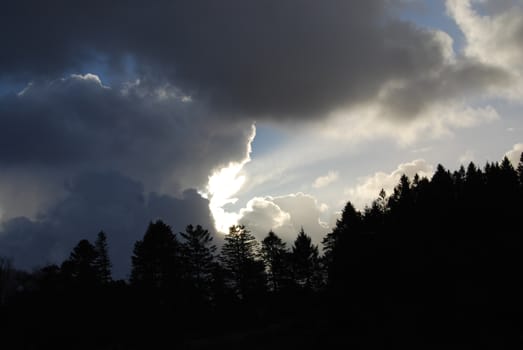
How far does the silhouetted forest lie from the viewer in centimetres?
4194

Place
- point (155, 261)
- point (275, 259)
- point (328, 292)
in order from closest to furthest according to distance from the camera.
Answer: point (328, 292) → point (155, 261) → point (275, 259)

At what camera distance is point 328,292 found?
5806cm

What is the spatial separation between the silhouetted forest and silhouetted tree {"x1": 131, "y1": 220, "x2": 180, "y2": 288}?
145mm

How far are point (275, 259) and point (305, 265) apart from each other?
5865mm

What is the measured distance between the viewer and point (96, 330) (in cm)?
5316

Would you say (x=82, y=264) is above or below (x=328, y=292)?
above

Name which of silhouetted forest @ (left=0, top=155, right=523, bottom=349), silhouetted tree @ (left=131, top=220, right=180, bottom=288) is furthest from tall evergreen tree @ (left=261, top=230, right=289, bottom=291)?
silhouetted tree @ (left=131, top=220, right=180, bottom=288)

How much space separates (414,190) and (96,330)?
69.5 metres

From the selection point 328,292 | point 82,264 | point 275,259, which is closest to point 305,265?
point 275,259

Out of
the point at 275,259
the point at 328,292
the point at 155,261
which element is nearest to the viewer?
the point at 328,292

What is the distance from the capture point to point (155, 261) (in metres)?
63.8

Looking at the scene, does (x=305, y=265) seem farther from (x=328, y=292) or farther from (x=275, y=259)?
(x=328, y=292)

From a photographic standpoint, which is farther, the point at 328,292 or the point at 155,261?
the point at 155,261

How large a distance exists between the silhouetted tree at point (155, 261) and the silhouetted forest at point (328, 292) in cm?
15
